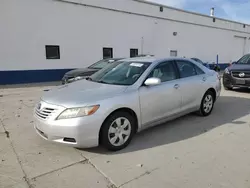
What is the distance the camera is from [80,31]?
13.0 meters

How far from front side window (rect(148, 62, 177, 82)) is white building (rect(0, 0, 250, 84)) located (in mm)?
9322

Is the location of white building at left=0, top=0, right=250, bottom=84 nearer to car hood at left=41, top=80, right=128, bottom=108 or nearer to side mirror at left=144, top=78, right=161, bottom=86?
car hood at left=41, top=80, right=128, bottom=108

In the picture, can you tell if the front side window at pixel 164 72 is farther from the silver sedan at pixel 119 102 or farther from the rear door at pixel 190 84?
the rear door at pixel 190 84

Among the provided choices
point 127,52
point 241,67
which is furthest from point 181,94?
point 127,52

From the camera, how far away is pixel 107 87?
3715 millimetres

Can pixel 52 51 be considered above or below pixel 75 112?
above

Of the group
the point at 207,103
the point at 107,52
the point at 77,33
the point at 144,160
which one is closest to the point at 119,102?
the point at 144,160

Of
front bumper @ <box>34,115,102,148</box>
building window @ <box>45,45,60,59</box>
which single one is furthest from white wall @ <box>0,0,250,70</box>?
front bumper @ <box>34,115,102,148</box>

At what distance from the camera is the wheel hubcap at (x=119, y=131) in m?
3.41

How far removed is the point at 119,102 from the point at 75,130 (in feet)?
2.55

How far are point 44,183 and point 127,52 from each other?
43.5 feet

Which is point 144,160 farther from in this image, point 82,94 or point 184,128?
point 184,128

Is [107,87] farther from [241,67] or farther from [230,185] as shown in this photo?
[241,67]

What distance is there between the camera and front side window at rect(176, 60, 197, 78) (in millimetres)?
4682
